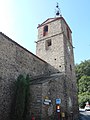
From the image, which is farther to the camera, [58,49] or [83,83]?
[83,83]

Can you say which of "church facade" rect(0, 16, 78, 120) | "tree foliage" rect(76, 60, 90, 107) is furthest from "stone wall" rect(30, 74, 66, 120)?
"tree foliage" rect(76, 60, 90, 107)

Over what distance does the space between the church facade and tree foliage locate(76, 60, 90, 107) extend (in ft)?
41.5

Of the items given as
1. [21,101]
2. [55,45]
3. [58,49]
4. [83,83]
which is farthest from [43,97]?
[83,83]

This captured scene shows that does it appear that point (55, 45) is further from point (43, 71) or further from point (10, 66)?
point (10, 66)

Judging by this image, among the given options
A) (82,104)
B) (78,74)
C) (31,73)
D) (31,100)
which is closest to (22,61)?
(31,73)

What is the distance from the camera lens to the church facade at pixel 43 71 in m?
11.9

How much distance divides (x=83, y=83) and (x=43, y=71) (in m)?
19.8

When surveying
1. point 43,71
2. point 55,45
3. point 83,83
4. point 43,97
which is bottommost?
point 43,97

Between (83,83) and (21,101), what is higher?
(83,83)

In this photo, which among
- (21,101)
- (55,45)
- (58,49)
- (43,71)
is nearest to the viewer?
(21,101)

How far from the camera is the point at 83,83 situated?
3572cm

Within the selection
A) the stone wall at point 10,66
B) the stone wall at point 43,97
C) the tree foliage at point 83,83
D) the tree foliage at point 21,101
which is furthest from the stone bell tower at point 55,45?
the tree foliage at point 83,83

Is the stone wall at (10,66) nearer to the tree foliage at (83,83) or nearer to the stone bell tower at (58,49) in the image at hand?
the stone bell tower at (58,49)

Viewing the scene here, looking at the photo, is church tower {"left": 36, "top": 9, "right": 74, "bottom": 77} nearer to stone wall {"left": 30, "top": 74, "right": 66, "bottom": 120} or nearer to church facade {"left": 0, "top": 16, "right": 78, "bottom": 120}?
church facade {"left": 0, "top": 16, "right": 78, "bottom": 120}
